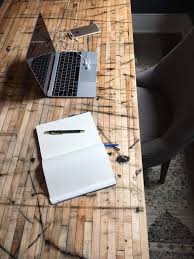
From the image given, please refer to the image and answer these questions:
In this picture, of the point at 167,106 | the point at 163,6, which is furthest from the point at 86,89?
the point at 163,6

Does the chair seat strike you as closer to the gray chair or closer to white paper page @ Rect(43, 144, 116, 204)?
the gray chair

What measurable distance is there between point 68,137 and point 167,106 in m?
0.66

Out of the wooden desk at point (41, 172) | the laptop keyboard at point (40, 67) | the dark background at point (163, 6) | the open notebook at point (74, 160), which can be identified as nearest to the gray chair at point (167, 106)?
the wooden desk at point (41, 172)

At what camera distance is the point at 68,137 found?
3.38 ft

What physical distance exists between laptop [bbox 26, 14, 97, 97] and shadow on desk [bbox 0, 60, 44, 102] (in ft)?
0.21

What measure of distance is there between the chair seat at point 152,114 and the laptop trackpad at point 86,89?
1.11 feet

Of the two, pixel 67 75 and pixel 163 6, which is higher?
pixel 67 75

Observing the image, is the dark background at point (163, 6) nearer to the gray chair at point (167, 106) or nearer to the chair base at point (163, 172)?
the gray chair at point (167, 106)

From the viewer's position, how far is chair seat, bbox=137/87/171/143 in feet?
4.51

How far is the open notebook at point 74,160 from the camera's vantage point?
90cm

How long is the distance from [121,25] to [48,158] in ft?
2.82

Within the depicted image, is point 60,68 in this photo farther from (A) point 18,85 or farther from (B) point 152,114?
(B) point 152,114

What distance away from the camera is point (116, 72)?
1.25 metres

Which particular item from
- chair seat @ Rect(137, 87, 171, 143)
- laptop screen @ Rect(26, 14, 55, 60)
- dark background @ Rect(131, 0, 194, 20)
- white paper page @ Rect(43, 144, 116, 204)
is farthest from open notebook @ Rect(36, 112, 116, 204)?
dark background @ Rect(131, 0, 194, 20)
